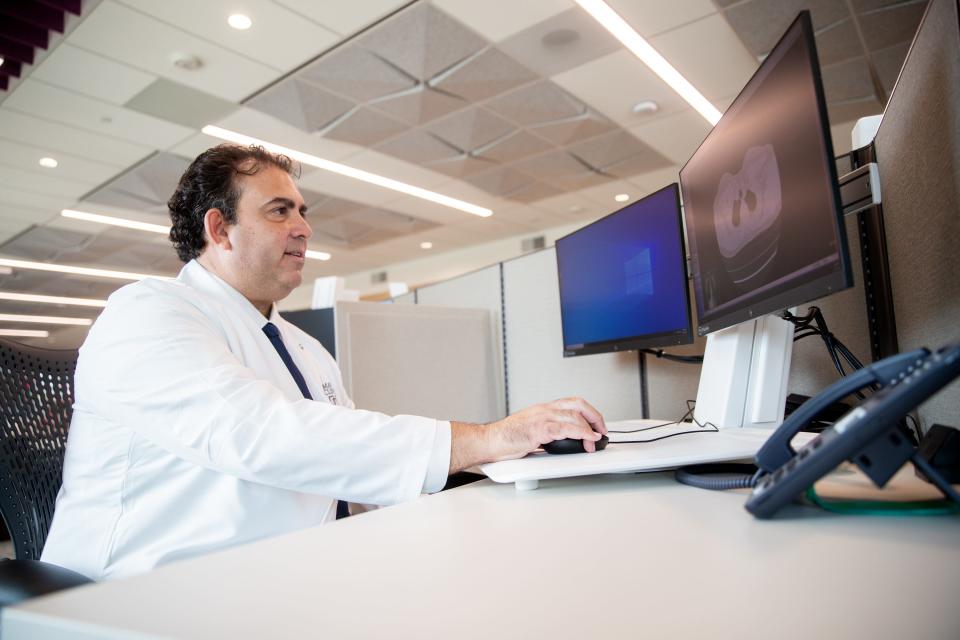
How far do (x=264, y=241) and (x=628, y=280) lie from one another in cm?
77

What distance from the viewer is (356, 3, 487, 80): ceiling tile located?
2.97 m

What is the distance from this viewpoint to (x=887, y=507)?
468 mm

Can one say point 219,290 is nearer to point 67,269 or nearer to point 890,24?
point 890,24

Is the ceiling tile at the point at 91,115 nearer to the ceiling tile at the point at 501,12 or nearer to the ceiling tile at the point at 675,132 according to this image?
the ceiling tile at the point at 501,12

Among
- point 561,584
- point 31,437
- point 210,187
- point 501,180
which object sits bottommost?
point 561,584

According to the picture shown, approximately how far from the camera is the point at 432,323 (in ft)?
6.07

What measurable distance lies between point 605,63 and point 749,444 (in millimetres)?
3317

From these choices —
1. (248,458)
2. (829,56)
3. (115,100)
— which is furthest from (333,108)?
(248,458)

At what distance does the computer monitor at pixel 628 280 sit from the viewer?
43.0 inches

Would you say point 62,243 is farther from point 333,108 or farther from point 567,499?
point 567,499

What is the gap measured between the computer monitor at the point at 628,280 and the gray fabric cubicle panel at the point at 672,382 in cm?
19

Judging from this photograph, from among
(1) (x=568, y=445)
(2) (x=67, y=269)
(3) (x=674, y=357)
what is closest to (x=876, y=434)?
(1) (x=568, y=445)

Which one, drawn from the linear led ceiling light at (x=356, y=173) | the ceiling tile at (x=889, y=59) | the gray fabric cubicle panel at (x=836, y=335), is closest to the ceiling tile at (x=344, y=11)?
the linear led ceiling light at (x=356, y=173)

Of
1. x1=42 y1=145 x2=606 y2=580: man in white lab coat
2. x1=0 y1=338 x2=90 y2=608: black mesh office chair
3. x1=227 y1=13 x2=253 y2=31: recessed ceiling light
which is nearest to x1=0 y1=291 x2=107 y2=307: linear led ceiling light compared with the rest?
x1=227 y1=13 x2=253 y2=31: recessed ceiling light
